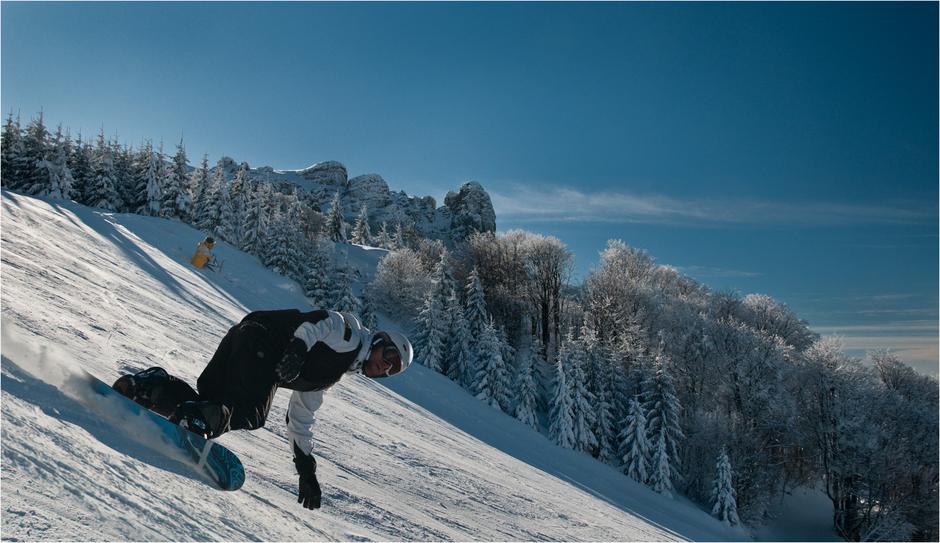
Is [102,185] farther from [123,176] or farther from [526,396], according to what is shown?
[526,396]

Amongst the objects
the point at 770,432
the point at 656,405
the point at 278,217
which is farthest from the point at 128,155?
the point at 770,432

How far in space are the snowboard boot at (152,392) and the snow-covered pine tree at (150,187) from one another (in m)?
42.7

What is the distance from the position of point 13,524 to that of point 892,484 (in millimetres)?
39606

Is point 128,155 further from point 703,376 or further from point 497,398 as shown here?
point 703,376

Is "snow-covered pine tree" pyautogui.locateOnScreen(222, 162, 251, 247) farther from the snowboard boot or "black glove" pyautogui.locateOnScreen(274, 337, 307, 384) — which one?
"black glove" pyautogui.locateOnScreen(274, 337, 307, 384)

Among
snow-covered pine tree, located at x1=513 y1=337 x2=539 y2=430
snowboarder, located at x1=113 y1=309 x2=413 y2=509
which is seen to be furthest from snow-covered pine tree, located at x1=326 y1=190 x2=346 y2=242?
snowboarder, located at x1=113 y1=309 x2=413 y2=509

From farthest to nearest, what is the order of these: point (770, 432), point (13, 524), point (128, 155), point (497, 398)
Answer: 1. point (128, 155)
2. point (770, 432)
3. point (497, 398)
4. point (13, 524)

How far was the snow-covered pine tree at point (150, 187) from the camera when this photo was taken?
39.5 metres

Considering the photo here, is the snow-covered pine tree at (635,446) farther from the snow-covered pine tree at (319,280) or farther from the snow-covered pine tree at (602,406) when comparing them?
the snow-covered pine tree at (319,280)

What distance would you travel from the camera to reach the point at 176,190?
40.3 m

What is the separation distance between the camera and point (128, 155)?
43.1 m

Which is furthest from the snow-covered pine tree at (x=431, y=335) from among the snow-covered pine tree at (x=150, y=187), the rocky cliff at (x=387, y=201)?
the rocky cliff at (x=387, y=201)

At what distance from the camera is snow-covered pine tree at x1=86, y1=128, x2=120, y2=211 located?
1470 inches

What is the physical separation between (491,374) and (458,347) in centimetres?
431
